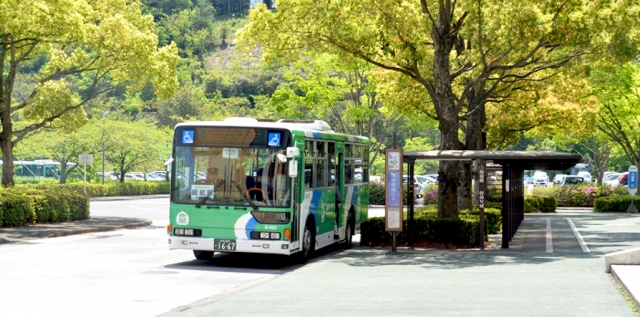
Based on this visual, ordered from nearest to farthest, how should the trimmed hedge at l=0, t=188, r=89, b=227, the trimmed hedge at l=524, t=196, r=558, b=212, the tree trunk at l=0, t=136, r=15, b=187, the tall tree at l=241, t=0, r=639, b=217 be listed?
the tall tree at l=241, t=0, r=639, b=217 < the trimmed hedge at l=0, t=188, r=89, b=227 < the tree trunk at l=0, t=136, r=15, b=187 < the trimmed hedge at l=524, t=196, r=558, b=212

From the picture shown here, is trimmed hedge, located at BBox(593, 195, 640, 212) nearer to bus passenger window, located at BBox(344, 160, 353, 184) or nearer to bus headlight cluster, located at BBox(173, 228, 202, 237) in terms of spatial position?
bus passenger window, located at BBox(344, 160, 353, 184)

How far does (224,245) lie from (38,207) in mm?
13341

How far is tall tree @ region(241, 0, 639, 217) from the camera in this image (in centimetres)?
2148

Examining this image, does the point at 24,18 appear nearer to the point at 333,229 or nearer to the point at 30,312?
the point at 333,229

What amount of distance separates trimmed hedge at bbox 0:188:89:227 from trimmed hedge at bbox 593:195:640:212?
27.1 m

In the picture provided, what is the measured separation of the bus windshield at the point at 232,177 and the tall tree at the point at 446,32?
18.1 feet

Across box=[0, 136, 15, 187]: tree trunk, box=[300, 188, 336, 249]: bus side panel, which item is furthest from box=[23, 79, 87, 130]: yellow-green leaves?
box=[300, 188, 336, 249]: bus side panel

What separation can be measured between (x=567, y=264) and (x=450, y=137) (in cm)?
632

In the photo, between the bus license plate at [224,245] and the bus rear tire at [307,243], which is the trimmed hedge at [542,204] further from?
the bus license plate at [224,245]

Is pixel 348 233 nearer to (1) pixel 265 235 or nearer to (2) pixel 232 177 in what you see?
(1) pixel 265 235

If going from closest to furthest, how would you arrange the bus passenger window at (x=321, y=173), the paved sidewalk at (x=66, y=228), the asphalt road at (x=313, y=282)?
the asphalt road at (x=313, y=282) → the bus passenger window at (x=321, y=173) → the paved sidewalk at (x=66, y=228)

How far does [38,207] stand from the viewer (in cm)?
2923

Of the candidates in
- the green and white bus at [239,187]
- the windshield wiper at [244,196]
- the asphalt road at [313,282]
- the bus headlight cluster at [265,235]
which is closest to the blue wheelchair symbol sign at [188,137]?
the green and white bus at [239,187]

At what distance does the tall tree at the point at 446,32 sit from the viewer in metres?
21.5
